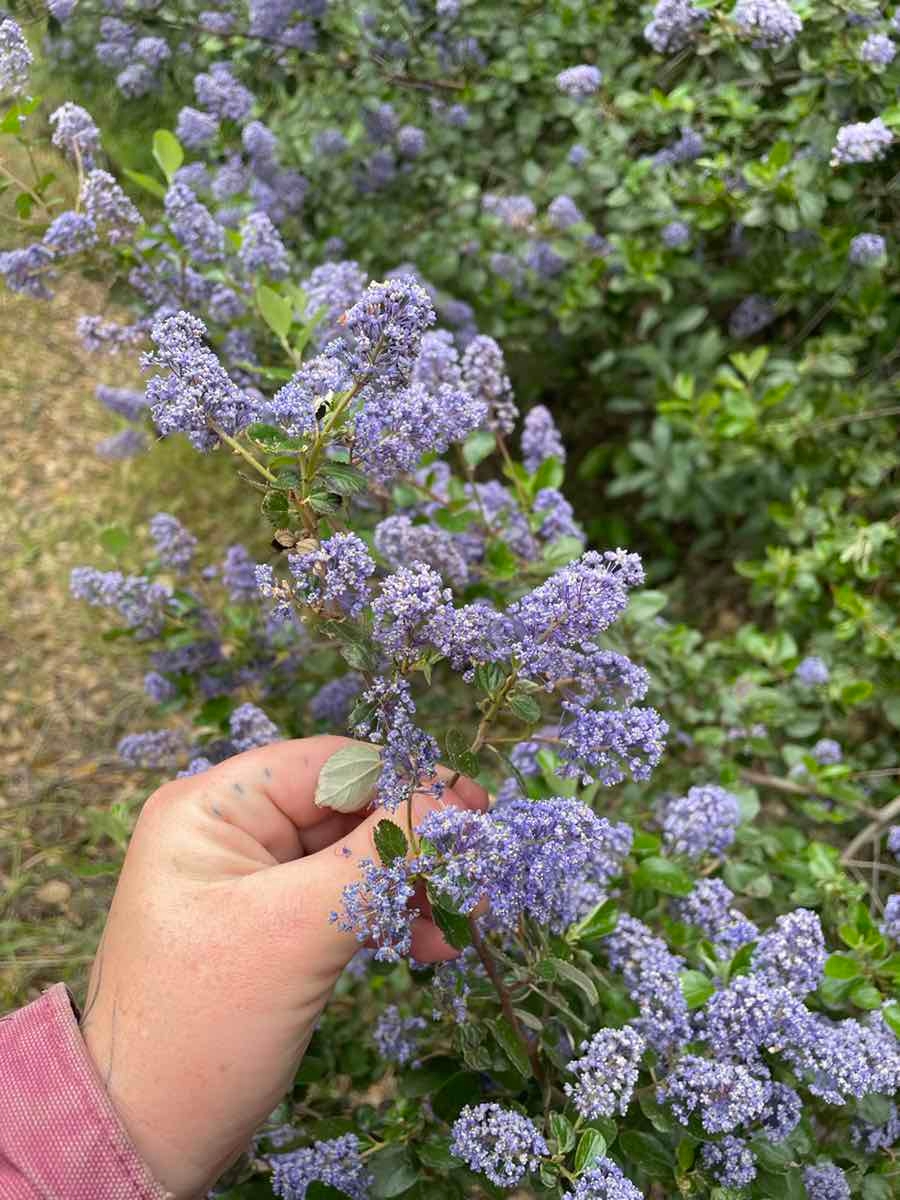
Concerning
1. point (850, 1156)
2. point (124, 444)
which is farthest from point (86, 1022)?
point (124, 444)

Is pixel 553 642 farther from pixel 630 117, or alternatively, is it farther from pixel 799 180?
pixel 630 117

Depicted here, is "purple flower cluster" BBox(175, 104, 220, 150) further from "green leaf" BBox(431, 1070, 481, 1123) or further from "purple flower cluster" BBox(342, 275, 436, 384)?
"green leaf" BBox(431, 1070, 481, 1123)

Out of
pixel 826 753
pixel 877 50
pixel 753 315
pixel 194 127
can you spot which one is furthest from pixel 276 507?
pixel 753 315

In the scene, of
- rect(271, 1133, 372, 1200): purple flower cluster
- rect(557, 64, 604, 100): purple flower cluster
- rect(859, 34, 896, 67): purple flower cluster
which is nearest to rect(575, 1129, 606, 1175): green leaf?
rect(271, 1133, 372, 1200): purple flower cluster

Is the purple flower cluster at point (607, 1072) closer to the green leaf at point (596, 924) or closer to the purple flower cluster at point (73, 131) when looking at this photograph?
the green leaf at point (596, 924)

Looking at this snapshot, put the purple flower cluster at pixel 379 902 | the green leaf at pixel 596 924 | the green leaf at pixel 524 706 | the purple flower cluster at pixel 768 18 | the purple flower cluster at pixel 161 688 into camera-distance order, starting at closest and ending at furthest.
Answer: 1. the purple flower cluster at pixel 379 902
2. the green leaf at pixel 524 706
3. the green leaf at pixel 596 924
4. the purple flower cluster at pixel 768 18
5. the purple flower cluster at pixel 161 688

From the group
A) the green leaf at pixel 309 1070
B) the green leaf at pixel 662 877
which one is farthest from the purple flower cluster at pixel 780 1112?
the green leaf at pixel 309 1070

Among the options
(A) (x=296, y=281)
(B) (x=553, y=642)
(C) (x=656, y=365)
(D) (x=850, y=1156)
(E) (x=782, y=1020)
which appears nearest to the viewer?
(B) (x=553, y=642)
